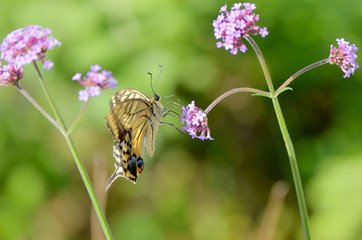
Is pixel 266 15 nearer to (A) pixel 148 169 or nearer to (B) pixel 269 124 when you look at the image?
(B) pixel 269 124

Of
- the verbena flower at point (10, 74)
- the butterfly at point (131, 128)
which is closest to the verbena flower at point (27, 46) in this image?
the verbena flower at point (10, 74)

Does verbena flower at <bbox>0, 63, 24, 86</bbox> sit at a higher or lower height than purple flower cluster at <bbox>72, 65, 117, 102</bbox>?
lower

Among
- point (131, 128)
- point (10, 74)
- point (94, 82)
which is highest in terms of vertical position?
point (131, 128)

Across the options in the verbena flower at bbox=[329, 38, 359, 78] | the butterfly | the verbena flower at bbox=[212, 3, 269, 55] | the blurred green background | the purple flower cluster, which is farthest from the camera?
the blurred green background

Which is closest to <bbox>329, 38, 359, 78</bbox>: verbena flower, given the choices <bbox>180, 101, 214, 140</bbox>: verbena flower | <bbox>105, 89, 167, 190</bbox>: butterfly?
<bbox>180, 101, 214, 140</bbox>: verbena flower

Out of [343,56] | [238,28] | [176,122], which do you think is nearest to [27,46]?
[238,28]

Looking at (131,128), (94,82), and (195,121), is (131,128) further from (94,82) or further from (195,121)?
(94,82)

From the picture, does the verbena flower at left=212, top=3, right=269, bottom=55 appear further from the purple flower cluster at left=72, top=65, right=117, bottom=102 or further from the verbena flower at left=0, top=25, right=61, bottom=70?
the verbena flower at left=0, top=25, right=61, bottom=70
